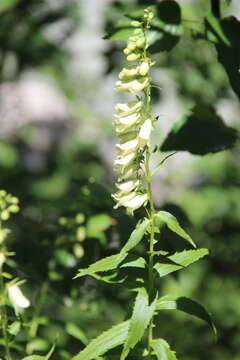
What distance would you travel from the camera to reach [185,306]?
3.17 ft

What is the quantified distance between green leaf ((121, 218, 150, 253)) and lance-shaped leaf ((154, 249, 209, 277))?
91mm

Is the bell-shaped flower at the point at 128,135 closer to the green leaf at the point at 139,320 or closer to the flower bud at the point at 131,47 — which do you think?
the flower bud at the point at 131,47

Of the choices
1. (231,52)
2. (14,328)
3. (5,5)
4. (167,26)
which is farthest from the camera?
(5,5)

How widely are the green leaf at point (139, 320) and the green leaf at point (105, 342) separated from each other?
51mm

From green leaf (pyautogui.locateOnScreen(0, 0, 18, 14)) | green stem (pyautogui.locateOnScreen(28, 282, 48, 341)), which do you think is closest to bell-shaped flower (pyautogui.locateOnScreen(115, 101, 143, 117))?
green stem (pyautogui.locateOnScreen(28, 282, 48, 341))

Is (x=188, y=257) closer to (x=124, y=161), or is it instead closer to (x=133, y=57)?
(x=124, y=161)

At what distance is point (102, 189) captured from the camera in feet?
5.01

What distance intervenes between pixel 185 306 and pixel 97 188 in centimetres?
61

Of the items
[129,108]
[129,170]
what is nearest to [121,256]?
[129,170]

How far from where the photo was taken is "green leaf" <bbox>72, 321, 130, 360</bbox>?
3.07 feet

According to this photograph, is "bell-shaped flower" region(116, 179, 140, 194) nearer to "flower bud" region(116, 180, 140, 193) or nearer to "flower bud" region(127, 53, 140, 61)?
"flower bud" region(116, 180, 140, 193)

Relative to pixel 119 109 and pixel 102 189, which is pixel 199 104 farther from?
pixel 119 109

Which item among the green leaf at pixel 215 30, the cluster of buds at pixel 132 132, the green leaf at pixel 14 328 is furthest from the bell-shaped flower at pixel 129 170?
the green leaf at pixel 215 30

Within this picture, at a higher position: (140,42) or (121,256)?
(140,42)
